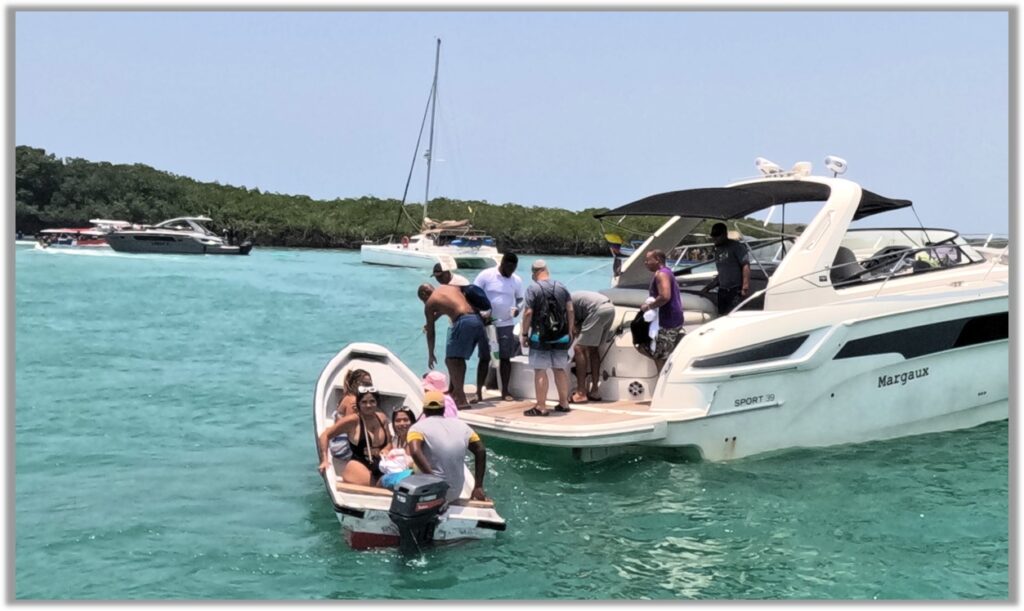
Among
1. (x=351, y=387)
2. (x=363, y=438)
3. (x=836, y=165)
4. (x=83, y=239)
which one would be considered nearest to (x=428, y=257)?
(x=83, y=239)

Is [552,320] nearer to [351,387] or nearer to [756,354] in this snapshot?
[756,354]

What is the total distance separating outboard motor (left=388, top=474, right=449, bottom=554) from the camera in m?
6.86

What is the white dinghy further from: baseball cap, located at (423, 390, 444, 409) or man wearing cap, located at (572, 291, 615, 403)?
man wearing cap, located at (572, 291, 615, 403)

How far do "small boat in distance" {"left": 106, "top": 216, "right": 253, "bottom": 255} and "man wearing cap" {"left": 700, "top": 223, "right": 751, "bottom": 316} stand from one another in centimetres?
5886

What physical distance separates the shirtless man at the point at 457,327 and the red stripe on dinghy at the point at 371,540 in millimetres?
2690

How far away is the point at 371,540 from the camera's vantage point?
720 cm

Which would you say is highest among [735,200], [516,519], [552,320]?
[735,200]

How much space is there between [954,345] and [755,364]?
2566mm

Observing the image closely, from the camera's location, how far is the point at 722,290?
10.6 m

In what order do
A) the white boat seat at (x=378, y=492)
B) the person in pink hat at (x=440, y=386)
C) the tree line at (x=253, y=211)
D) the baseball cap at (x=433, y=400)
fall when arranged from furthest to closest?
the tree line at (x=253, y=211) < the person in pink hat at (x=440, y=386) < the white boat seat at (x=378, y=492) < the baseball cap at (x=433, y=400)

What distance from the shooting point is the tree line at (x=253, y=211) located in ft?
264

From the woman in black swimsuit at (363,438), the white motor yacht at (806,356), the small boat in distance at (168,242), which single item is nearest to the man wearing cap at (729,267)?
the white motor yacht at (806,356)

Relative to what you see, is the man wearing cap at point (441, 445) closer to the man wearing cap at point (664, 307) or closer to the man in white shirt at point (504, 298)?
the man in white shirt at point (504, 298)

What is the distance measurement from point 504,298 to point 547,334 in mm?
963
